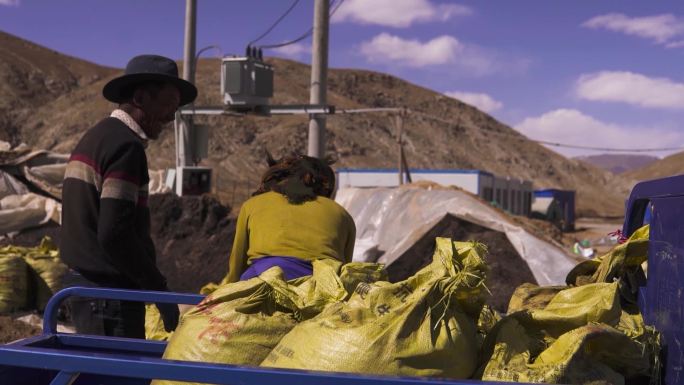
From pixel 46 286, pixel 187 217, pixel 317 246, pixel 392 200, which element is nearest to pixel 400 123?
pixel 187 217

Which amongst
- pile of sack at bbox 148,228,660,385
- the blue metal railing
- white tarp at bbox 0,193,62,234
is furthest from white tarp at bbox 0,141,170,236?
pile of sack at bbox 148,228,660,385

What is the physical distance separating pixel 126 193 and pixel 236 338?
1.10m

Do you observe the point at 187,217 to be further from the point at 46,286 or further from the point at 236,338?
the point at 236,338

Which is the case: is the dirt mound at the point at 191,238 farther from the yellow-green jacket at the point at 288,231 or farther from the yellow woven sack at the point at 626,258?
the yellow woven sack at the point at 626,258

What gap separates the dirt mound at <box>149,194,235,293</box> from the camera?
36.4ft

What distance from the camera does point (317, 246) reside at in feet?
11.3

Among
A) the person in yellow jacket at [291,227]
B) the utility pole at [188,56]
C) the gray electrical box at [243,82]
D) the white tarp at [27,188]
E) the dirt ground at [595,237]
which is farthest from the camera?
the dirt ground at [595,237]

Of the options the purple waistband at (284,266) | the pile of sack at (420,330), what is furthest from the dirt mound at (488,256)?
the pile of sack at (420,330)

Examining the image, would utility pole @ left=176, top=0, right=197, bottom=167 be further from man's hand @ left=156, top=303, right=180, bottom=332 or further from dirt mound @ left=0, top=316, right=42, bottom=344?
man's hand @ left=156, top=303, right=180, bottom=332

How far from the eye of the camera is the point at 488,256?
8.30 meters

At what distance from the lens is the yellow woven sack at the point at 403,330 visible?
1.86 meters

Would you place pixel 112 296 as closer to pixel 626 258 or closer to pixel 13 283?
pixel 626 258

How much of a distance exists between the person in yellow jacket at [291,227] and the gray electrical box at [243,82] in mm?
11689

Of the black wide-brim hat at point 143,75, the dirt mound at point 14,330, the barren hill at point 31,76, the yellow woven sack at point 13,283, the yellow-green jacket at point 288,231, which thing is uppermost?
the barren hill at point 31,76
